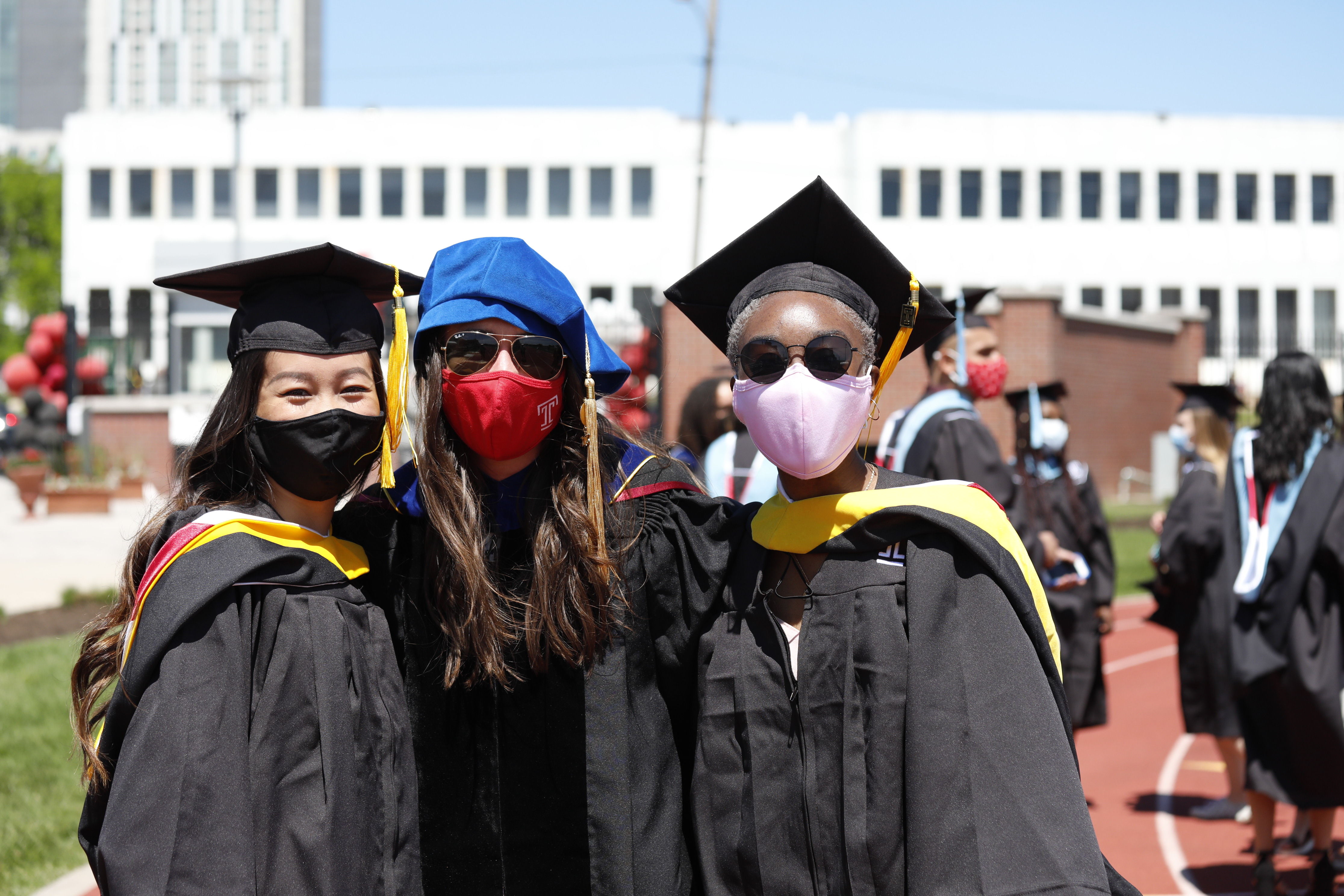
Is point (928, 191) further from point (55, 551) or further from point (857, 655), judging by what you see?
point (857, 655)

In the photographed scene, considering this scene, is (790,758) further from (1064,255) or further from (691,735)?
(1064,255)

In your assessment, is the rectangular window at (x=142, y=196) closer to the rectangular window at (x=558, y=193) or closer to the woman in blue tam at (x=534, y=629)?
the rectangular window at (x=558, y=193)

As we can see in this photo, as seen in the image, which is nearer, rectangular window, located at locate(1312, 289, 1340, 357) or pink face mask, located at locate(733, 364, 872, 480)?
pink face mask, located at locate(733, 364, 872, 480)

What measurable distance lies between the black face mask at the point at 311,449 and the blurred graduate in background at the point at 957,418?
3.58 m

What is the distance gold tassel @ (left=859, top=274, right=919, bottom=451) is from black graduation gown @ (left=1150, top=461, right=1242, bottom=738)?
498 cm

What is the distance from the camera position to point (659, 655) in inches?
109

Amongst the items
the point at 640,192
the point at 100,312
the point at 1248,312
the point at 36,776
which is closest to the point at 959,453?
the point at 36,776

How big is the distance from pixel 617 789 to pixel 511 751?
26 centimetres

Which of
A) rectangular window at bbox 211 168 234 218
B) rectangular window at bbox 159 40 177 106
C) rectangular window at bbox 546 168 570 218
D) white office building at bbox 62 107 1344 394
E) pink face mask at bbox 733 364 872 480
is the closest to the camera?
pink face mask at bbox 733 364 872 480

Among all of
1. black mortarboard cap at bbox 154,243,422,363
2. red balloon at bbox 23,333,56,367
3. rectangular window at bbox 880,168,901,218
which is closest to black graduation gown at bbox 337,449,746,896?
black mortarboard cap at bbox 154,243,422,363

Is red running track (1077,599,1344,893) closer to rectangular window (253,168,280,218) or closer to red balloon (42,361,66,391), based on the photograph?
red balloon (42,361,66,391)

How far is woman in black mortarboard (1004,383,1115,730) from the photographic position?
279 inches

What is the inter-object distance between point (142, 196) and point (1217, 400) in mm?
48589

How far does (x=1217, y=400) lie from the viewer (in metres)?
7.72
